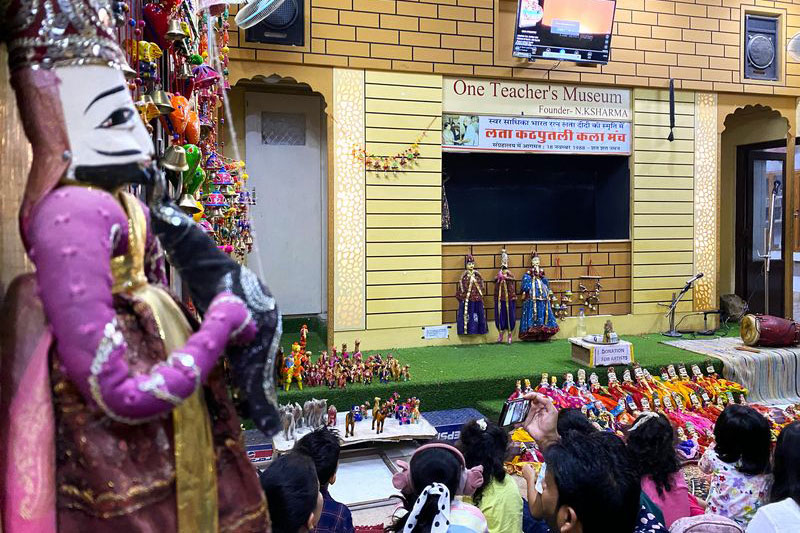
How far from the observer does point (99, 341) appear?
2.86 ft

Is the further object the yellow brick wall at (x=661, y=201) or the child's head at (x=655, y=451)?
the yellow brick wall at (x=661, y=201)

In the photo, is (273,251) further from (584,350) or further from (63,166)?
(63,166)

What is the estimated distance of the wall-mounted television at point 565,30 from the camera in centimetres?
670

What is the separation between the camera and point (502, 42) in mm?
7375

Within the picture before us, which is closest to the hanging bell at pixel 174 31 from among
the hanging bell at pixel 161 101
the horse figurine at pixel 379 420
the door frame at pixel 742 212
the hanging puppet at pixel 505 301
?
the hanging bell at pixel 161 101

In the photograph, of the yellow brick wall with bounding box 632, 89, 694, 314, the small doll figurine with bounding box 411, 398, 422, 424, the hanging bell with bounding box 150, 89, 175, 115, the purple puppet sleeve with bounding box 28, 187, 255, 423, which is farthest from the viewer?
the yellow brick wall with bounding box 632, 89, 694, 314

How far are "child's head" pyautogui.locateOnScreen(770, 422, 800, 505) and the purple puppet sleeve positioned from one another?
6.27ft

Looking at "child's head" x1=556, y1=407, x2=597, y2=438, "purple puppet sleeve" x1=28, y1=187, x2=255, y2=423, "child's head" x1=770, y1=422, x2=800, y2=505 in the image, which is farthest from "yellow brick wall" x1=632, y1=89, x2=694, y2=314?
"purple puppet sleeve" x1=28, y1=187, x2=255, y2=423

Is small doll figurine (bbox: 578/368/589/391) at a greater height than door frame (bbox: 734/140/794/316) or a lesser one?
lesser

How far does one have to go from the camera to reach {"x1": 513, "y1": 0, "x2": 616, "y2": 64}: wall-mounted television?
6.70m

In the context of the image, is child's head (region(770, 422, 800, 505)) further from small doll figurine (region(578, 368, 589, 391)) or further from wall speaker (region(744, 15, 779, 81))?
wall speaker (region(744, 15, 779, 81))

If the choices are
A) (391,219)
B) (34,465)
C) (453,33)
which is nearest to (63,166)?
(34,465)

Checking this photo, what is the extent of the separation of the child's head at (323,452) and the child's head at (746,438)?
1571 millimetres

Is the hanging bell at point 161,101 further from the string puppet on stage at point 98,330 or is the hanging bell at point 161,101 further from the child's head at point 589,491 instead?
the child's head at point 589,491
